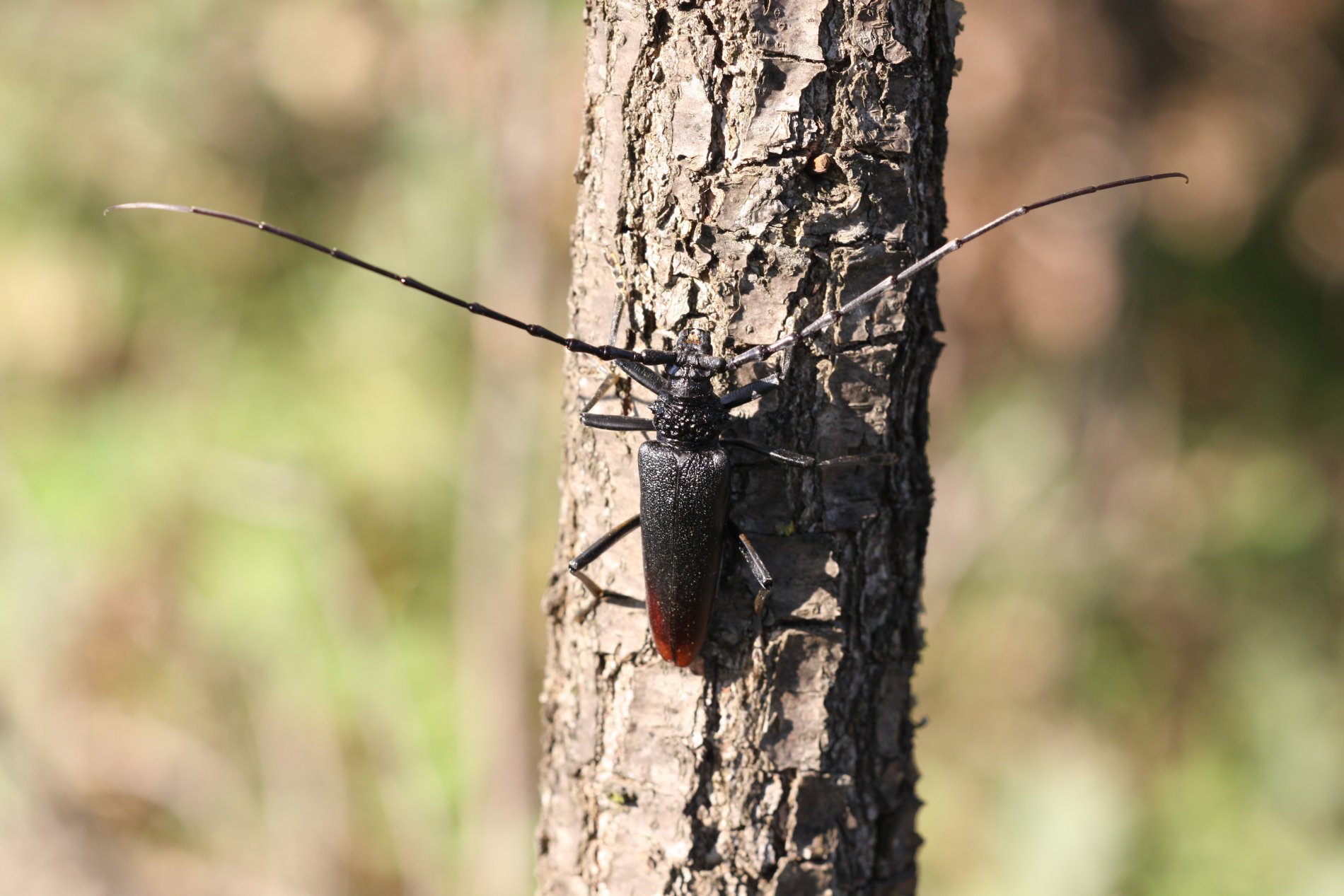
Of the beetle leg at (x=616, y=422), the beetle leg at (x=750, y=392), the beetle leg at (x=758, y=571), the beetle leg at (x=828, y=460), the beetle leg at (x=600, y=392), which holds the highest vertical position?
the beetle leg at (x=600, y=392)

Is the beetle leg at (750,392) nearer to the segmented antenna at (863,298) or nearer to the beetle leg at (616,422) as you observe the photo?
the segmented antenna at (863,298)

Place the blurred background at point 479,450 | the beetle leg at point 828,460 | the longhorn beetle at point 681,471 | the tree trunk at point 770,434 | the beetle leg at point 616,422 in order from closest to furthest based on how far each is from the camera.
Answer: the tree trunk at point 770,434 → the beetle leg at point 828,460 → the longhorn beetle at point 681,471 → the beetle leg at point 616,422 → the blurred background at point 479,450

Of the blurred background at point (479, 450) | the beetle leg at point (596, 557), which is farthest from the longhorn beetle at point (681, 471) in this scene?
the blurred background at point (479, 450)

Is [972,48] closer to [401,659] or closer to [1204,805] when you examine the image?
[1204,805]

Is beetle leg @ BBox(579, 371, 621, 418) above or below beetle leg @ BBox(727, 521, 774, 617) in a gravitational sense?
above

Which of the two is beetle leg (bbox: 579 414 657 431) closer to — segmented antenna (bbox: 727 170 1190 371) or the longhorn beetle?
the longhorn beetle

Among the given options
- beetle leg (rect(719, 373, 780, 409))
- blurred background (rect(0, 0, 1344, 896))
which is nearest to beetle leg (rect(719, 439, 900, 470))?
beetle leg (rect(719, 373, 780, 409))

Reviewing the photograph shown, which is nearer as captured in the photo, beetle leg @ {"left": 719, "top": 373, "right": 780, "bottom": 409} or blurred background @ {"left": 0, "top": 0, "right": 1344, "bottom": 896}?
beetle leg @ {"left": 719, "top": 373, "right": 780, "bottom": 409}

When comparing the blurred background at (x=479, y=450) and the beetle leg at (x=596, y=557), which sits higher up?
the blurred background at (x=479, y=450)
